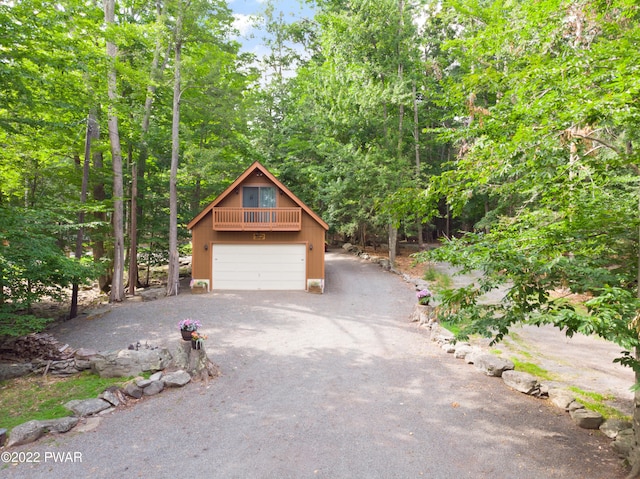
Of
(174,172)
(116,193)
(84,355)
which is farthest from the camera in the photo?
(174,172)

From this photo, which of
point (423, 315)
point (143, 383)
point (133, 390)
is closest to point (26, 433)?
point (133, 390)

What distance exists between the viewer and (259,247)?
Answer: 16750mm

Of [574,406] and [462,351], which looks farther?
[462,351]

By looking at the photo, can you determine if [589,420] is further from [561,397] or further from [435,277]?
[435,277]

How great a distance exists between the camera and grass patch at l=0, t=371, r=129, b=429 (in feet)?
19.9

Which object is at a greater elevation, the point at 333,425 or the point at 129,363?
the point at 129,363

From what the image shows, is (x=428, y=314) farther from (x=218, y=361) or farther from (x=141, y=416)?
(x=141, y=416)

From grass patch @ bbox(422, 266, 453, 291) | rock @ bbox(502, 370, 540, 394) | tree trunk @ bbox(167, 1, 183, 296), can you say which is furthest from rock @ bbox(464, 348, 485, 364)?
tree trunk @ bbox(167, 1, 183, 296)

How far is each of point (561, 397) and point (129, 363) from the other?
8.62 metres

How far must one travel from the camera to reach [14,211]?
8.87 meters

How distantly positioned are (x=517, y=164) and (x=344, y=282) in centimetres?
1367

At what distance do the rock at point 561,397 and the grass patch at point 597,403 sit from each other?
0.17m

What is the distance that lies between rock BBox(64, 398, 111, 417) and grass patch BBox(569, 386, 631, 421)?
8.59m

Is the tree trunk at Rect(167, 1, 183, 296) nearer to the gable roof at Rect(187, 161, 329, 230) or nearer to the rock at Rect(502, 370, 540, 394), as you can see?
the gable roof at Rect(187, 161, 329, 230)
